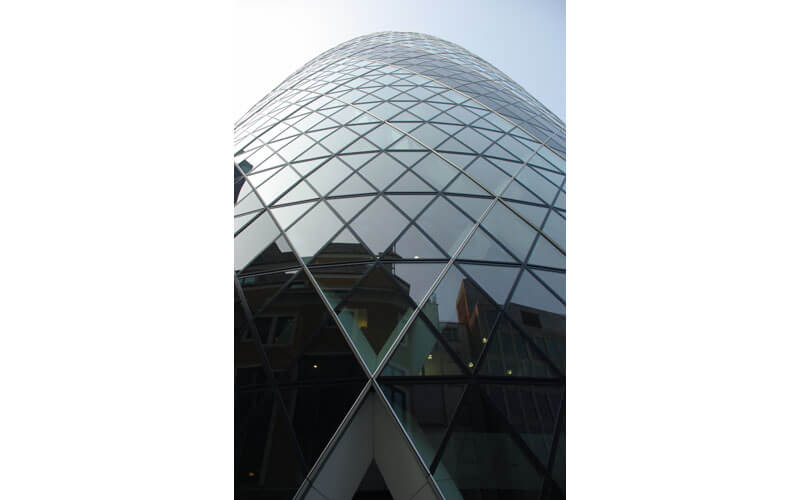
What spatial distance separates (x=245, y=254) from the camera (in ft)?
23.8

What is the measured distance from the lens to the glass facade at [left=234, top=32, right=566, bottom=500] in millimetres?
4703

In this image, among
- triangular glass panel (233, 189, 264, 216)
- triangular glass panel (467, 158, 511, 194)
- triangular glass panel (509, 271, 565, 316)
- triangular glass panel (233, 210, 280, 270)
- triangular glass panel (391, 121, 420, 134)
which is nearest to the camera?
triangular glass panel (509, 271, 565, 316)

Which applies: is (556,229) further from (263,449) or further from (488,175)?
(263,449)

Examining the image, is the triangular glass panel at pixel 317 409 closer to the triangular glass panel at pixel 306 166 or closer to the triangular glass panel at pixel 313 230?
the triangular glass panel at pixel 313 230

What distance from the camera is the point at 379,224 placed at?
7.45m

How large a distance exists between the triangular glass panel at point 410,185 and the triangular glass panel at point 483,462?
532 centimetres

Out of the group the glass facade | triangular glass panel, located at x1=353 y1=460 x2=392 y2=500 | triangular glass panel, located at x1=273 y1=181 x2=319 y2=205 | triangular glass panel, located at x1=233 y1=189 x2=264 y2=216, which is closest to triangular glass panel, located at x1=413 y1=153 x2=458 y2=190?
the glass facade

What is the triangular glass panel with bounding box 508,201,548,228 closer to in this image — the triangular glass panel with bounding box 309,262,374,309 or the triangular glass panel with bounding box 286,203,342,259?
the triangular glass panel with bounding box 309,262,374,309

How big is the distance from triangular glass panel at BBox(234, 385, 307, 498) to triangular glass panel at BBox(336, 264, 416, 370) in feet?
5.21

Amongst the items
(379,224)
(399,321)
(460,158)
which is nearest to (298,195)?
(379,224)

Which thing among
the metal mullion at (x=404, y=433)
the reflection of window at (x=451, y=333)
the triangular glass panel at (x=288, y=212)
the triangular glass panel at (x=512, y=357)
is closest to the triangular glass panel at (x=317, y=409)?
the metal mullion at (x=404, y=433)

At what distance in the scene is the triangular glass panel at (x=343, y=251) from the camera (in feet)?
22.1
